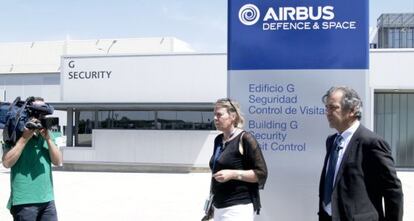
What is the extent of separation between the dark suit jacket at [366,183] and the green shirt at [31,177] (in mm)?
2333

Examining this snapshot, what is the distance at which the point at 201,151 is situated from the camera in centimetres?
1908

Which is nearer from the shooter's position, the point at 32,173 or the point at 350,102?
the point at 350,102

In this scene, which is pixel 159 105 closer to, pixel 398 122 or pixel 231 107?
pixel 398 122

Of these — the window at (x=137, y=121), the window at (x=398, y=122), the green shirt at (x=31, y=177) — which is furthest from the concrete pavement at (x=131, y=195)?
the green shirt at (x=31, y=177)

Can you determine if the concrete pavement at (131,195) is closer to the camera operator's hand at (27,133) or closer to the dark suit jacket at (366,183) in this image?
the camera operator's hand at (27,133)

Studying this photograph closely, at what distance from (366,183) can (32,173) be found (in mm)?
2606

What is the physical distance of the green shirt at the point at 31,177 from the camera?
4.18 meters

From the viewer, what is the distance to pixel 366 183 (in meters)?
3.28

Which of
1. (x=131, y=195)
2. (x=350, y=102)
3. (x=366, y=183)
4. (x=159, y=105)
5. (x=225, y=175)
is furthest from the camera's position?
(x=159, y=105)

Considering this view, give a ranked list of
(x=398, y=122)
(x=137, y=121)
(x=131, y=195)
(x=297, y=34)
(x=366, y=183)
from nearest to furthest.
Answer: (x=366, y=183)
(x=297, y=34)
(x=131, y=195)
(x=398, y=122)
(x=137, y=121)

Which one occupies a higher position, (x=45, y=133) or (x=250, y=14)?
(x=250, y=14)

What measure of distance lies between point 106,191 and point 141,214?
4.01 metres

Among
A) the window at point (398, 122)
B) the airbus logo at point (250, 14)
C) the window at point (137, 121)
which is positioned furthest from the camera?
the window at point (398, 122)

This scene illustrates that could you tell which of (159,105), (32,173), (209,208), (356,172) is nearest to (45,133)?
(32,173)
